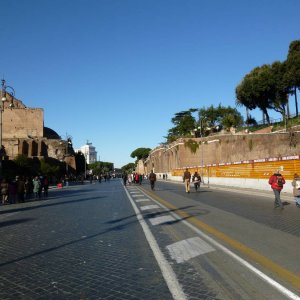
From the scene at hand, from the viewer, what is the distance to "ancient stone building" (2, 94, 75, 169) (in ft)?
338

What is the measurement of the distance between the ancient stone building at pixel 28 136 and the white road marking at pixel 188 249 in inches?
3796

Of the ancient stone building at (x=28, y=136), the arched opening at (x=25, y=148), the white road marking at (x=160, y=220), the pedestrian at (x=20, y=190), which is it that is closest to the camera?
the white road marking at (x=160, y=220)

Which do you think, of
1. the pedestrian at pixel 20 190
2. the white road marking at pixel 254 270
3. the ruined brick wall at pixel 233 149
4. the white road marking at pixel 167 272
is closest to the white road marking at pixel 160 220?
the white road marking at pixel 254 270

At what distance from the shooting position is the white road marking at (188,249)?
7.87m

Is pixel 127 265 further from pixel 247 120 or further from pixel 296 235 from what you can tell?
pixel 247 120

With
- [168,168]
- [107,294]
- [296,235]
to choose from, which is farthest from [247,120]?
[107,294]

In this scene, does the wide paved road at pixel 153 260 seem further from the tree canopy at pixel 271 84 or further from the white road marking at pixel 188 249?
the tree canopy at pixel 271 84

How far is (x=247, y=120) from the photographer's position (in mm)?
85562

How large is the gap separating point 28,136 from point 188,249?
4259 inches

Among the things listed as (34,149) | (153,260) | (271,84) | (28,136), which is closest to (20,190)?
(153,260)

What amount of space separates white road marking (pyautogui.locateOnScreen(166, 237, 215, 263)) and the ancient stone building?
9641 cm

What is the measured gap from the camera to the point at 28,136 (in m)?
112

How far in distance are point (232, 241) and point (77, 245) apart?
3.40 meters

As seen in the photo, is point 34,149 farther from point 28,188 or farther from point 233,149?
point 28,188
